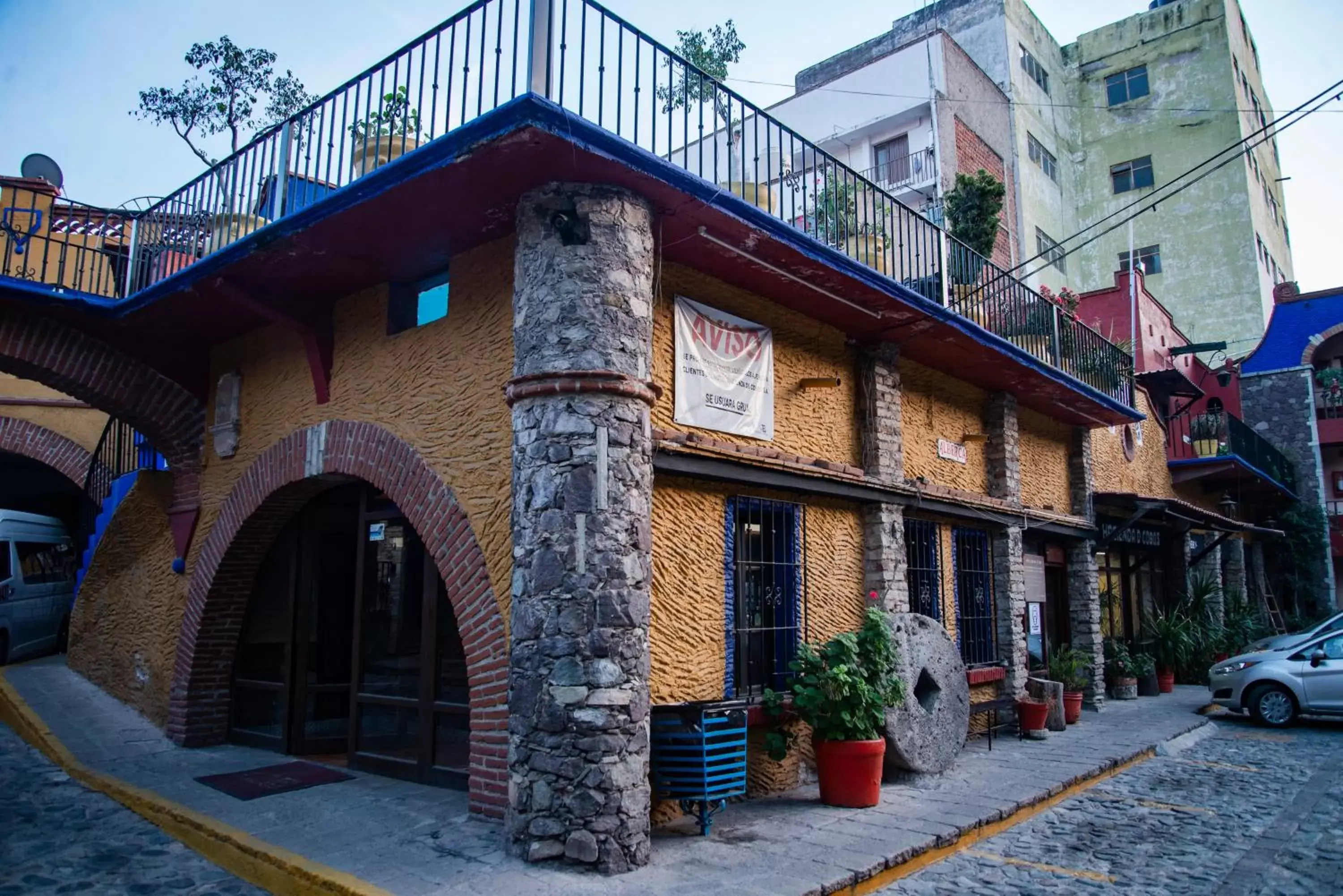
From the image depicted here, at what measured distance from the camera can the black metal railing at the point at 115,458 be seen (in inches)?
437

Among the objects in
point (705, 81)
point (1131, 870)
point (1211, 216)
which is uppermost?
point (1211, 216)

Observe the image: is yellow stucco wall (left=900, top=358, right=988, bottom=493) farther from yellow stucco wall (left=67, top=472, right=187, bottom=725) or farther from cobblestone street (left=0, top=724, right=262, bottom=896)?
yellow stucco wall (left=67, top=472, right=187, bottom=725)

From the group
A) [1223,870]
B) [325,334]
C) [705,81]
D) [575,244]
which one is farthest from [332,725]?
[1223,870]

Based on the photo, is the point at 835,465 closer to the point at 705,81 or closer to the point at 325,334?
the point at 705,81

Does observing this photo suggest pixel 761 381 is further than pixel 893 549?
No

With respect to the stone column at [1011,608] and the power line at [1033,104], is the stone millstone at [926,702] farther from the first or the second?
the power line at [1033,104]

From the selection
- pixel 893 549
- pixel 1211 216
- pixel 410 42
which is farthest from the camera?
pixel 1211 216

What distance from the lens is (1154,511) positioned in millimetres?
13945

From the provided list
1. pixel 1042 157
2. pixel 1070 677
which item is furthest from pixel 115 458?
pixel 1042 157

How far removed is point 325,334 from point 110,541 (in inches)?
182

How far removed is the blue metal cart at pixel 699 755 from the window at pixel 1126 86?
32.4 m

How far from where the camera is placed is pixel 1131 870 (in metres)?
5.56

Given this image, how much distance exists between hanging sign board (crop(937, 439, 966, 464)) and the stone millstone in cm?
226

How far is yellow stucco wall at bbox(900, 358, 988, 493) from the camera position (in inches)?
373
